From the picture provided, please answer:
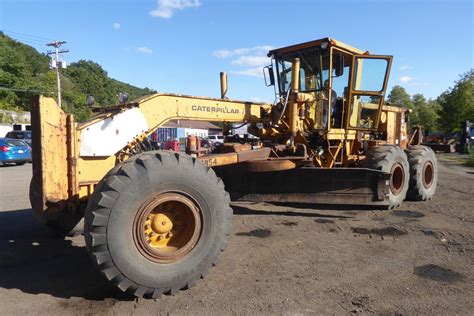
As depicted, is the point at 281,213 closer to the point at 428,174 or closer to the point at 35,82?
the point at 428,174

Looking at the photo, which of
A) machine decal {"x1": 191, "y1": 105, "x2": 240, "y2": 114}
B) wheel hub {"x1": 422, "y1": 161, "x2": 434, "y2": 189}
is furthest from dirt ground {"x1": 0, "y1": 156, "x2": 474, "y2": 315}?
wheel hub {"x1": 422, "y1": 161, "x2": 434, "y2": 189}

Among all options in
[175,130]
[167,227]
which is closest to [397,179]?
[167,227]

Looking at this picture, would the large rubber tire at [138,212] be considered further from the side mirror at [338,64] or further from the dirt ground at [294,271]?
the side mirror at [338,64]

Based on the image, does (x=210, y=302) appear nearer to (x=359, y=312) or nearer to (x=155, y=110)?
(x=359, y=312)

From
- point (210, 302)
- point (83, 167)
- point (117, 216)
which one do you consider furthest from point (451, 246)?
point (83, 167)

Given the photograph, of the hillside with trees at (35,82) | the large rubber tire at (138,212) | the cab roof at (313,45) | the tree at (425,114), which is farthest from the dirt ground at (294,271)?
the tree at (425,114)

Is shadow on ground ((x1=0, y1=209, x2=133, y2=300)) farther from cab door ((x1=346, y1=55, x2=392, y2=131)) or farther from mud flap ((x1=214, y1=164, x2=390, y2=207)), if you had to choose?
cab door ((x1=346, y1=55, x2=392, y2=131))

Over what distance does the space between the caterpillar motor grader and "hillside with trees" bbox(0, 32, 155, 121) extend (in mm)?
36301

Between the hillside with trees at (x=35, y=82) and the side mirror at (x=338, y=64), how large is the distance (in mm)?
36470

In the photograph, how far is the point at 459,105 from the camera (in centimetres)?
4781

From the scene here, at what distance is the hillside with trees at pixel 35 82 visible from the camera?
57397mm

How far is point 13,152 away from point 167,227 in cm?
1850

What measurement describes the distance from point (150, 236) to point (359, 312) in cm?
216

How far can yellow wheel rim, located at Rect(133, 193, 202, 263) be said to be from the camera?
3.94 meters
